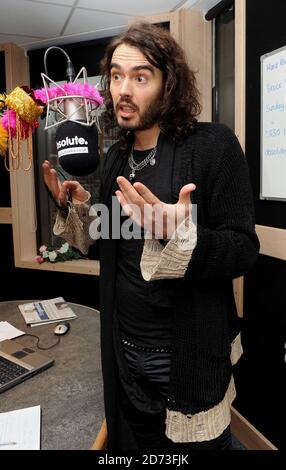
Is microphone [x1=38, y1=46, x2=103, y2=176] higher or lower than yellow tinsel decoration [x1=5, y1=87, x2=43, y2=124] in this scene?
lower

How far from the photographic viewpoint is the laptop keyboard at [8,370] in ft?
3.62

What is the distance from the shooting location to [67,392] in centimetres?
105

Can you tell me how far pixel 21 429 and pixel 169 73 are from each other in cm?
102

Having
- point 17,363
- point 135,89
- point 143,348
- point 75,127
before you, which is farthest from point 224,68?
point 17,363

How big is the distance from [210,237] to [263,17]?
1.28 m

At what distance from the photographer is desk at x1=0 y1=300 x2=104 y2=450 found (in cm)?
87

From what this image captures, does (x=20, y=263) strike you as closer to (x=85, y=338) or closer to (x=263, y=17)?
(x=85, y=338)

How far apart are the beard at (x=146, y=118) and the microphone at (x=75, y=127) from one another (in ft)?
0.34

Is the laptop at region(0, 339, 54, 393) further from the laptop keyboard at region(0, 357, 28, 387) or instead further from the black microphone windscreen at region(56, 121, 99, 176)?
the black microphone windscreen at region(56, 121, 99, 176)

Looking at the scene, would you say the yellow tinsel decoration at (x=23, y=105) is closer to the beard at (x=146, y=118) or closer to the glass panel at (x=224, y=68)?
the beard at (x=146, y=118)

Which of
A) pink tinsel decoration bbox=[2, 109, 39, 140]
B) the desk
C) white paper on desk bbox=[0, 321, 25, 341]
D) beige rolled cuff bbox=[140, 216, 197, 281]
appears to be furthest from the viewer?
white paper on desk bbox=[0, 321, 25, 341]

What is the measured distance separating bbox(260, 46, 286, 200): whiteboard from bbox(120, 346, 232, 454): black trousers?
90 cm

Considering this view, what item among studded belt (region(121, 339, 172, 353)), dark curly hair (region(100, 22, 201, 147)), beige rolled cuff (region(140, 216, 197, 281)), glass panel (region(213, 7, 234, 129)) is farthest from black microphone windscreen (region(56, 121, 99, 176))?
glass panel (region(213, 7, 234, 129))

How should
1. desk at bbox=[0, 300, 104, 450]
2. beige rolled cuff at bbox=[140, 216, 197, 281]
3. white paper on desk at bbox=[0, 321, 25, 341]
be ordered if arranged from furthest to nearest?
white paper on desk at bbox=[0, 321, 25, 341] < desk at bbox=[0, 300, 104, 450] < beige rolled cuff at bbox=[140, 216, 197, 281]
